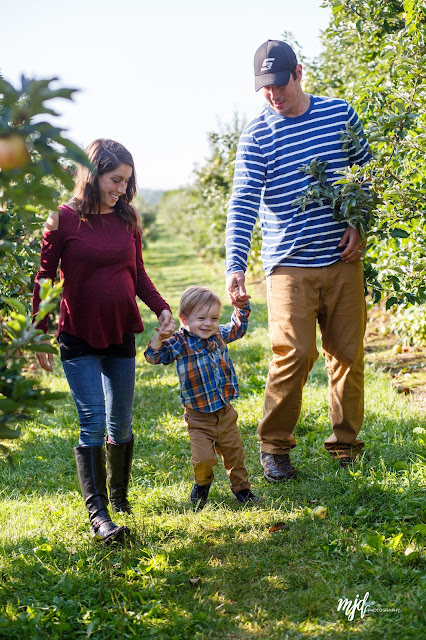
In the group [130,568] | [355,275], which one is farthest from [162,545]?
[355,275]

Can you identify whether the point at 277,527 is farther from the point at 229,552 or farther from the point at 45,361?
the point at 45,361

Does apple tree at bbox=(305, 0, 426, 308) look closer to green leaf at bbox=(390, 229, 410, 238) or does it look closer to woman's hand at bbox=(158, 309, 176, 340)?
green leaf at bbox=(390, 229, 410, 238)

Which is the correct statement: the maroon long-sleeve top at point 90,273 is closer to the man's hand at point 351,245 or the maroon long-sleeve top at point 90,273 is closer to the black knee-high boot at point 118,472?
the black knee-high boot at point 118,472

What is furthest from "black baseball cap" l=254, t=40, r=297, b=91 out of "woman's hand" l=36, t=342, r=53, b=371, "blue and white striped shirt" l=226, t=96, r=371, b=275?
"woman's hand" l=36, t=342, r=53, b=371

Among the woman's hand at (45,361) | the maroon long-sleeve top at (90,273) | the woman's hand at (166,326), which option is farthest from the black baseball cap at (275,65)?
the woman's hand at (45,361)

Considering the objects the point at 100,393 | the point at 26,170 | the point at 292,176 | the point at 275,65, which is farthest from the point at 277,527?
the point at 275,65

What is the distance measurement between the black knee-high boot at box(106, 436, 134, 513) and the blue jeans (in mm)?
71

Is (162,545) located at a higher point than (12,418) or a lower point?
lower

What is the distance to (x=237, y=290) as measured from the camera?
3344 mm

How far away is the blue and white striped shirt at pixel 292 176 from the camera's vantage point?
345cm

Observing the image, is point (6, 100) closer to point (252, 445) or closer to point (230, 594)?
point (230, 594)

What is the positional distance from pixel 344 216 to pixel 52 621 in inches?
86.1

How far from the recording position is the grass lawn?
2.35m

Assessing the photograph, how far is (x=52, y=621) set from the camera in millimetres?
2385
